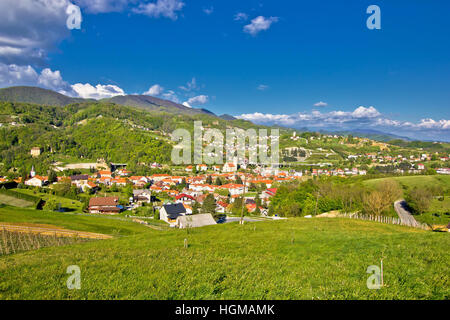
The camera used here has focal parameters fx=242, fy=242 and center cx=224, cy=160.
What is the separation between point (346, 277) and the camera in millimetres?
7078

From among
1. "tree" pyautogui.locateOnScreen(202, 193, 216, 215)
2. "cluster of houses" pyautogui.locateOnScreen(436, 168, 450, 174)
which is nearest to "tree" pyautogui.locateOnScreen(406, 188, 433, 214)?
"tree" pyautogui.locateOnScreen(202, 193, 216, 215)

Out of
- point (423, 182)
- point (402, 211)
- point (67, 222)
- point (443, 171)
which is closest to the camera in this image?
point (67, 222)

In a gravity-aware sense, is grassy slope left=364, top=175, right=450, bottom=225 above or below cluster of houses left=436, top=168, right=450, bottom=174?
below

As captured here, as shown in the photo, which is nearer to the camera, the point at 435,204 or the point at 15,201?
the point at 435,204

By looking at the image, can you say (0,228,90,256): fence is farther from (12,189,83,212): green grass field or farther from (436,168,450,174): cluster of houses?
(436,168,450,174): cluster of houses

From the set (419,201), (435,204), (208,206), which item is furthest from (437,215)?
(208,206)

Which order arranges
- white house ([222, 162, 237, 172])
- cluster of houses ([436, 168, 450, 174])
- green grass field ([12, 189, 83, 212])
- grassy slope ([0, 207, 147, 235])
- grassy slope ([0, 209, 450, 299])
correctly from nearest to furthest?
1. grassy slope ([0, 209, 450, 299])
2. grassy slope ([0, 207, 147, 235])
3. green grass field ([12, 189, 83, 212])
4. cluster of houses ([436, 168, 450, 174])
5. white house ([222, 162, 237, 172])

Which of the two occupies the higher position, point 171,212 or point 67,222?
point 67,222

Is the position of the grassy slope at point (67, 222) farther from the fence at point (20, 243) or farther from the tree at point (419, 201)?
the tree at point (419, 201)

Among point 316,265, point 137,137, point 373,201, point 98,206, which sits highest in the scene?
point 137,137

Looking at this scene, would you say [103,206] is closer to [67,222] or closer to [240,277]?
[67,222]

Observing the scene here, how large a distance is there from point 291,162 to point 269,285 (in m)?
176
